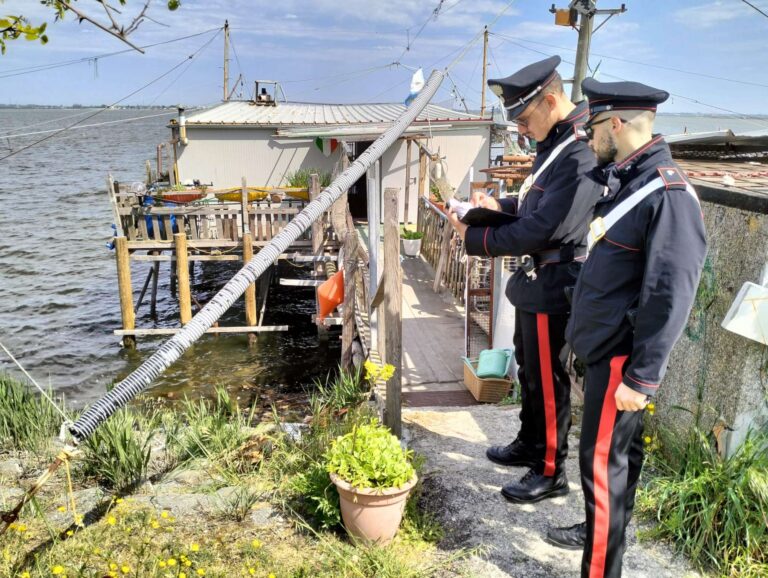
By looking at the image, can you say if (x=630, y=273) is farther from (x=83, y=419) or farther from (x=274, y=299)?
(x=274, y=299)

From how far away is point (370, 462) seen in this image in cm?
287

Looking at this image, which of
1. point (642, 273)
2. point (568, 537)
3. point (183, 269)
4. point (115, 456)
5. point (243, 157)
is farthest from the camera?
point (243, 157)

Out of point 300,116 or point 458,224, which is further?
point 300,116

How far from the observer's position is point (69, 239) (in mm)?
26250

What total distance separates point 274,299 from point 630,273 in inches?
658

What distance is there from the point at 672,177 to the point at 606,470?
4.01 ft

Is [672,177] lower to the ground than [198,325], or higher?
higher

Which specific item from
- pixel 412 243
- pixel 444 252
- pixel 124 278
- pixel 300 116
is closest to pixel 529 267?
pixel 444 252

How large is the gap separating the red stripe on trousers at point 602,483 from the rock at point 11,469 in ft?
11.4

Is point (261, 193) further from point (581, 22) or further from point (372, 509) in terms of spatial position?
point (372, 509)

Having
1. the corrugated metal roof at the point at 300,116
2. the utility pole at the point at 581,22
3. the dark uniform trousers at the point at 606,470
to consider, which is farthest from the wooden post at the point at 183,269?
the dark uniform trousers at the point at 606,470

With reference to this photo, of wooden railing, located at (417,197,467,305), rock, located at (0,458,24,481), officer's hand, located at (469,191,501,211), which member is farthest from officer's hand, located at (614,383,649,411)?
wooden railing, located at (417,197,467,305)

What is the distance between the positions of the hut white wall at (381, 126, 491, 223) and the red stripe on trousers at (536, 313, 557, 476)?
16.3 meters

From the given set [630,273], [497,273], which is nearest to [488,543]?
[630,273]
